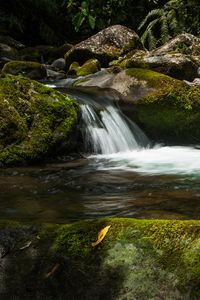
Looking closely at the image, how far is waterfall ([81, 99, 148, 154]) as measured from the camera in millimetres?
8570

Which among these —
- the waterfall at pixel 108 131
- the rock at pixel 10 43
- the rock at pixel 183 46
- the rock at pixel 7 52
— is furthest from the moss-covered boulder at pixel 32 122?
the rock at pixel 10 43

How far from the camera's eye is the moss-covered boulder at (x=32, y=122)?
7086 mm

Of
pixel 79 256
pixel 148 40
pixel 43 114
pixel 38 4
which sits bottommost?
pixel 79 256

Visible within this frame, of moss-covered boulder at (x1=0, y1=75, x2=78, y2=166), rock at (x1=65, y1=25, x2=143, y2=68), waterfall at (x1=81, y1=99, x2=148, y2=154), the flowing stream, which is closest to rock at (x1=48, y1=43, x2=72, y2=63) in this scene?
rock at (x1=65, y1=25, x2=143, y2=68)

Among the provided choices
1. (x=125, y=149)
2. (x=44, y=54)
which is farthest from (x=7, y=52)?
(x=125, y=149)

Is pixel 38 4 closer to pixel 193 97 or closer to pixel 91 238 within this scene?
pixel 193 97

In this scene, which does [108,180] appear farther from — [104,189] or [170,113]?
[170,113]

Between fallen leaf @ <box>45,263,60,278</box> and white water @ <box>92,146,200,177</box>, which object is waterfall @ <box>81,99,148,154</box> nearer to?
white water @ <box>92,146,200,177</box>

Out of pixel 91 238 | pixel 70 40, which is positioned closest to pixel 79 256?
pixel 91 238

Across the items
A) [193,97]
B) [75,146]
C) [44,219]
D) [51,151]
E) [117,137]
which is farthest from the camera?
[193,97]

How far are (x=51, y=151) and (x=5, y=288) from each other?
5324 mm

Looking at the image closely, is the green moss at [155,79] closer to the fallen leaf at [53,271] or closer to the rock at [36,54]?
the fallen leaf at [53,271]

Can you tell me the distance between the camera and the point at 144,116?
9539 mm

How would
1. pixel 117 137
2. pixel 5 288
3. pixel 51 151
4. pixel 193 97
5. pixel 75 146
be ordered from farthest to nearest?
pixel 193 97
pixel 117 137
pixel 75 146
pixel 51 151
pixel 5 288
